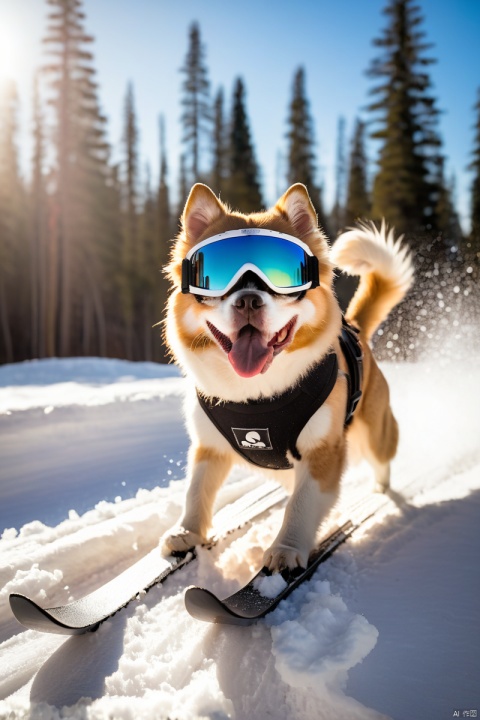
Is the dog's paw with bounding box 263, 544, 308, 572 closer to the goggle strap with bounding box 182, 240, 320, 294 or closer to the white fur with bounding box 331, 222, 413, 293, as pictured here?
the goggle strap with bounding box 182, 240, 320, 294

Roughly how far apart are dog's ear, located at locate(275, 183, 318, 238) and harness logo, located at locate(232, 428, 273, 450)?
1.09 metres

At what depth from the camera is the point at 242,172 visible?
25438mm

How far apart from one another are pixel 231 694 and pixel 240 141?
1081 inches

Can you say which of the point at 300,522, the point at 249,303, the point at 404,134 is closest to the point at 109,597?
the point at 300,522

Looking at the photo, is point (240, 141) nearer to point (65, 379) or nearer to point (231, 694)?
point (65, 379)

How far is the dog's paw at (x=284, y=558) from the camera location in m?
2.04

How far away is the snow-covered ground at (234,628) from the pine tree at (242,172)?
916 inches

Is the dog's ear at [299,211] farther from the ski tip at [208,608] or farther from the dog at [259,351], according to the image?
the ski tip at [208,608]

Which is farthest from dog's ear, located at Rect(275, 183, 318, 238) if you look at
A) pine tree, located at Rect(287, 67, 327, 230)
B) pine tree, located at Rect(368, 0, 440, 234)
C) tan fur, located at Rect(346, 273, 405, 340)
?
pine tree, located at Rect(287, 67, 327, 230)

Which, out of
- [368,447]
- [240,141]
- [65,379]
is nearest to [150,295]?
[240,141]

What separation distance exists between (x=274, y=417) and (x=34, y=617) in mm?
1267

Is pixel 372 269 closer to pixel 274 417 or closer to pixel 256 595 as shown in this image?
pixel 274 417

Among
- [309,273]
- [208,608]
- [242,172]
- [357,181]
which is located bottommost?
[208,608]

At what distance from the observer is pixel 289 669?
4.75 ft
